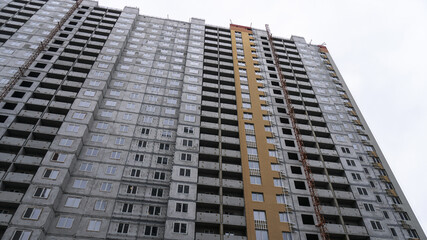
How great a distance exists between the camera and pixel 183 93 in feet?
177

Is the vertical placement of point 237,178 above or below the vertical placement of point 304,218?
above

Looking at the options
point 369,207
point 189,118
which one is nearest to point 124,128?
point 189,118

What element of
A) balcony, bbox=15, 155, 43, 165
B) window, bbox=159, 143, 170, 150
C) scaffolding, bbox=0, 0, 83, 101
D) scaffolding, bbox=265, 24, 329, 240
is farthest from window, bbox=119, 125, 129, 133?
scaffolding, bbox=265, 24, 329, 240

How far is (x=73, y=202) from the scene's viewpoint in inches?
1470

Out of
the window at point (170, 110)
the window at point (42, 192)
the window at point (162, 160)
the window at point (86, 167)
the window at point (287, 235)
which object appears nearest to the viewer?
the window at point (42, 192)

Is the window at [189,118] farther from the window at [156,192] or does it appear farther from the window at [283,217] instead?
the window at [283,217]

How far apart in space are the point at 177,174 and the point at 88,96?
22.0 metres

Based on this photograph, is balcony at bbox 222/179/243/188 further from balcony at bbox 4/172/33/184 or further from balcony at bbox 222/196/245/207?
balcony at bbox 4/172/33/184

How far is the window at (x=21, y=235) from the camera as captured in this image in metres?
31.6

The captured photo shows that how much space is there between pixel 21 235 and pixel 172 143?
23.4 meters

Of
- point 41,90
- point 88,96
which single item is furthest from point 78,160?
point 41,90

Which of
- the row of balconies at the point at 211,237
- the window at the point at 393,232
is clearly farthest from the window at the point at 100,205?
the window at the point at 393,232

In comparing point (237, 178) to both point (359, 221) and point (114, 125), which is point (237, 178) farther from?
point (114, 125)

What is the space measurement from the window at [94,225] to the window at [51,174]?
7965mm
